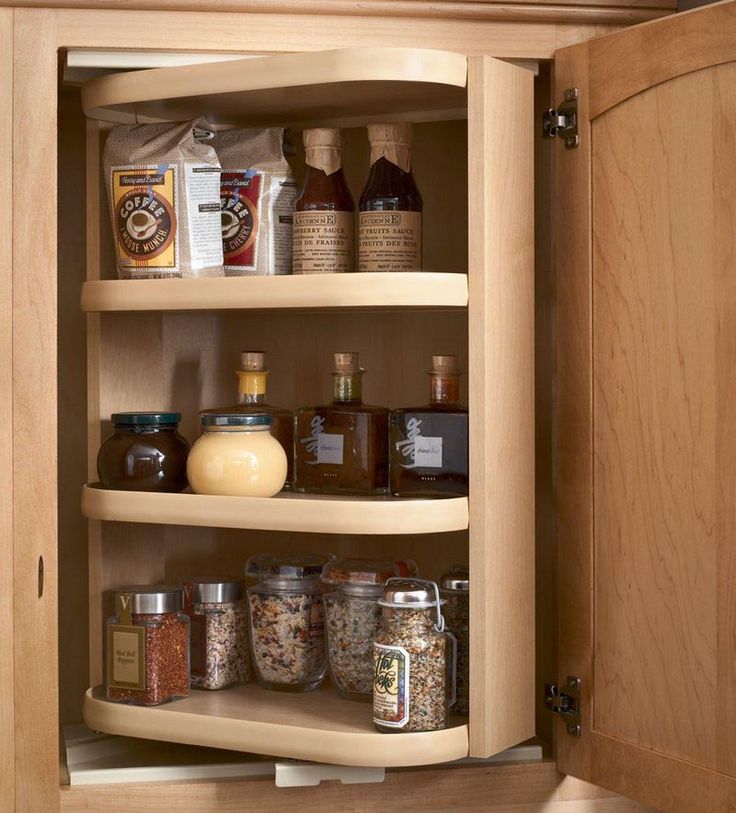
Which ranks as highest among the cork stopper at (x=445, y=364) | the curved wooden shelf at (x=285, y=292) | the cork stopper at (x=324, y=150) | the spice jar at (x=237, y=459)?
the cork stopper at (x=324, y=150)

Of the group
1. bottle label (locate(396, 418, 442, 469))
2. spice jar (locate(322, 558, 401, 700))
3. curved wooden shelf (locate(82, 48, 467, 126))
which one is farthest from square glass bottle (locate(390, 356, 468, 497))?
curved wooden shelf (locate(82, 48, 467, 126))

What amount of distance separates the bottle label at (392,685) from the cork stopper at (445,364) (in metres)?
0.36

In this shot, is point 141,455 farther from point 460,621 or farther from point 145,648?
point 460,621

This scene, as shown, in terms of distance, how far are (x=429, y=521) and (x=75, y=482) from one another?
24.2 inches

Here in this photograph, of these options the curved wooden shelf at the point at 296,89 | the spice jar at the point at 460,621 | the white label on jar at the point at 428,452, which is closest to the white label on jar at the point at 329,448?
the white label on jar at the point at 428,452

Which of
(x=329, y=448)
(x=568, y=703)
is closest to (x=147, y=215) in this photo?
(x=329, y=448)

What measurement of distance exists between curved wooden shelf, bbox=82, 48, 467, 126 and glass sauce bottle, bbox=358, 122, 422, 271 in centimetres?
6

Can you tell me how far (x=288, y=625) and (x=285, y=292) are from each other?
46 cm

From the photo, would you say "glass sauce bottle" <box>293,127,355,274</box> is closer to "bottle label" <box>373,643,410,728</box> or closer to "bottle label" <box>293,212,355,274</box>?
"bottle label" <box>293,212,355,274</box>

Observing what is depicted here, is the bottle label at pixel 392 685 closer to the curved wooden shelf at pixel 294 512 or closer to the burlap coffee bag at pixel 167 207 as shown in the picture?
the curved wooden shelf at pixel 294 512

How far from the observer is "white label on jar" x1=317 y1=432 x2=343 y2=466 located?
142 centimetres

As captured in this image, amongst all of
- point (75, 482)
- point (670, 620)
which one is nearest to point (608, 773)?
point (670, 620)

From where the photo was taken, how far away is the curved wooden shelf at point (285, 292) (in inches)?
50.9

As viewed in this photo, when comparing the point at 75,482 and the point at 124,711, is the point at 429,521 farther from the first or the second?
the point at 75,482
